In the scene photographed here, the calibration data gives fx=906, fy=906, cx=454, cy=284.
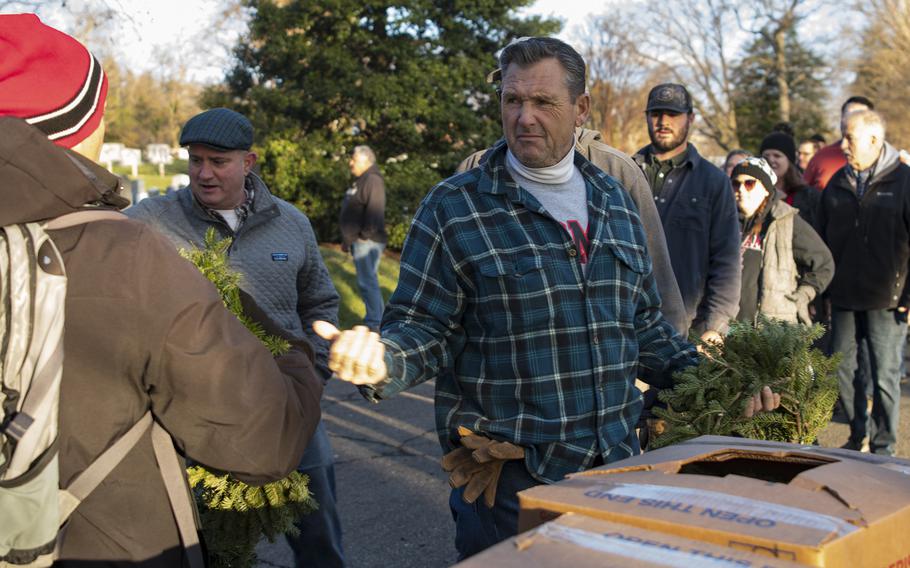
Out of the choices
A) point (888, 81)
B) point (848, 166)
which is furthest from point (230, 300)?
point (888, 81)

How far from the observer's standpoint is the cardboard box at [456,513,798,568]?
1.35m

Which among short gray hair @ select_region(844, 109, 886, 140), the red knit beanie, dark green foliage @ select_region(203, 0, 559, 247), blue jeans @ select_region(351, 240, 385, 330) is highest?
dark green foliage @ select_region(203, 0, 559, 247)

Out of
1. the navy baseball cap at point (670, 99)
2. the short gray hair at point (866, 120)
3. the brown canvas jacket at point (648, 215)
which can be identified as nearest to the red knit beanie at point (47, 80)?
the brown canvas jacket at point (648, 215)

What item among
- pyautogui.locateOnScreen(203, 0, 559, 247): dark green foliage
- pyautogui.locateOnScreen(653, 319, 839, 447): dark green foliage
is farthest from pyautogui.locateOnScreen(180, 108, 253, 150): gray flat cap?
pyautogui.locateOnScreen(203, 0, 559, 247): dark green foliage

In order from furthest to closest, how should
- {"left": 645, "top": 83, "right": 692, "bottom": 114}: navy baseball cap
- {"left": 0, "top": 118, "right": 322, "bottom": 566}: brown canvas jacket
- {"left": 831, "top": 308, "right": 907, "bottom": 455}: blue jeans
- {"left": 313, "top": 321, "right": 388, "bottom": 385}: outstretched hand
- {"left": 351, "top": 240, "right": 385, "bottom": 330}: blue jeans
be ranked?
{"left": 351, "top": 240, "right": 385, "bottom": 330}: blue jeans, {"left": 831, "top": 308, "right": 907, "bottom": 455}: blue jeans, {"left": 645, "top": 83, "right": 692, "bottom": 114}: navy baseball cap, {"left": 313, "top": 321, "right": 388, "bottom": 385}: outstretched hand, {"left": 0, "top": 118, "right": 322, "bottom": 566}: brown canvas jacket

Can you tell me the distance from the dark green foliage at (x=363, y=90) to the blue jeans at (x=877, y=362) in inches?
427

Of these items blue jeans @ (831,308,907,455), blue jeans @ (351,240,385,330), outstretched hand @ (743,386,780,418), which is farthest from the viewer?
blue jeans @ (351,240,385,330)

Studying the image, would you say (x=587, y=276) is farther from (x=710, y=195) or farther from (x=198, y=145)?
(x=710, y=195)

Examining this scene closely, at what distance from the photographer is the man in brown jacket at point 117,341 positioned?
1.71m

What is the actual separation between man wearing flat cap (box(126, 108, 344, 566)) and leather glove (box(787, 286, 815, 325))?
3.30 m

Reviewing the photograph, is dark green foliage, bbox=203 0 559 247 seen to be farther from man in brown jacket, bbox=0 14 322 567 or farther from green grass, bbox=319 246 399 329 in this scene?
man in brown jacket, bbox=0 14 322 567

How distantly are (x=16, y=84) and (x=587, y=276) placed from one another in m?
1.55

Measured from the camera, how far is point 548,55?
2.71 meters

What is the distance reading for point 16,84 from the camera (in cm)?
179
